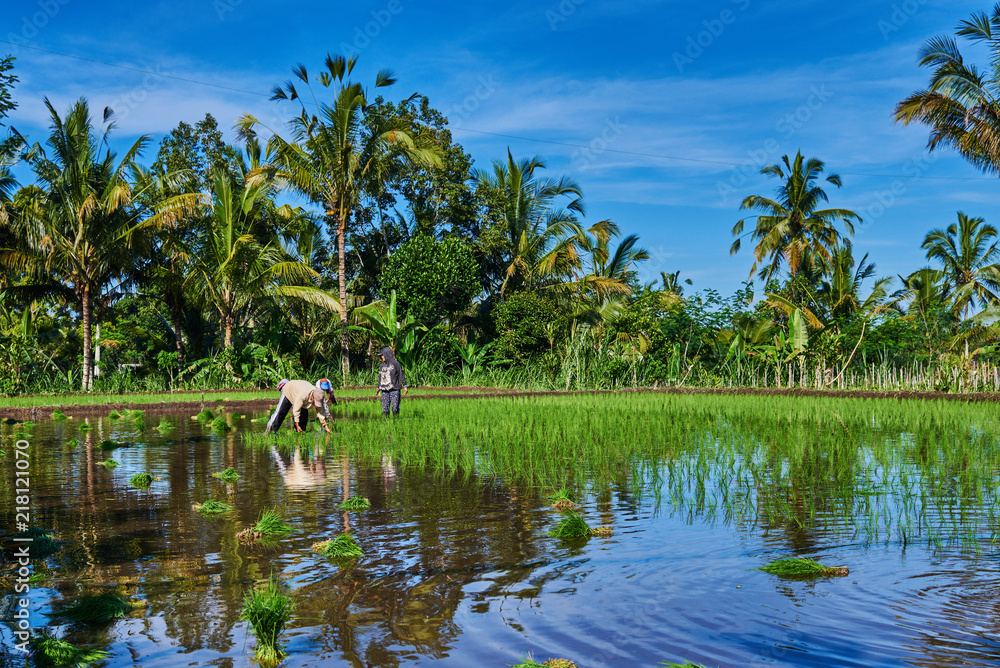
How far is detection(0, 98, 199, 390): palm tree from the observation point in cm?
2194

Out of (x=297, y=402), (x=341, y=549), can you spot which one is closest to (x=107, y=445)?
(x=297, y=402)

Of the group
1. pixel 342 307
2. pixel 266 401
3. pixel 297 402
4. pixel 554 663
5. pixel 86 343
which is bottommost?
pixel 554 663

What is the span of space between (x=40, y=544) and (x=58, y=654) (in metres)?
2.11

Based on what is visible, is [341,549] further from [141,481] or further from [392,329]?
[392,329]

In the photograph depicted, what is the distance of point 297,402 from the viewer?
37.7 feet

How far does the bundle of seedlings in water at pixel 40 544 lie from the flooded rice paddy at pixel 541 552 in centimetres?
7

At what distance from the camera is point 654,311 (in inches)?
973

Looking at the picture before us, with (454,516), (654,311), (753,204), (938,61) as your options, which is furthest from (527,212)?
(454,516)

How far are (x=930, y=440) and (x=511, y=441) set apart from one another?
5105mm

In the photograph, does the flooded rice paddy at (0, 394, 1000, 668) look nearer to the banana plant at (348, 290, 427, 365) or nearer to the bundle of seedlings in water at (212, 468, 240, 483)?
the bundle of seedlings in water at (212, 468, 240, 483)

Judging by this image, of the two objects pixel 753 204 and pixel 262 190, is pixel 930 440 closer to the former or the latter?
pixel 262 190

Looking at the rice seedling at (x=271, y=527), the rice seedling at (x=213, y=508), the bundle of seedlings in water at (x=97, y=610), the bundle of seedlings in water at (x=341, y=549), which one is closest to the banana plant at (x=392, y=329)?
the rice seedling at (x=213, y=508)

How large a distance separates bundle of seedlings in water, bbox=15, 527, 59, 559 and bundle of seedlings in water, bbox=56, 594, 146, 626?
4.28 feet

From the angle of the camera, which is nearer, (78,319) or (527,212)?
(527,212)
